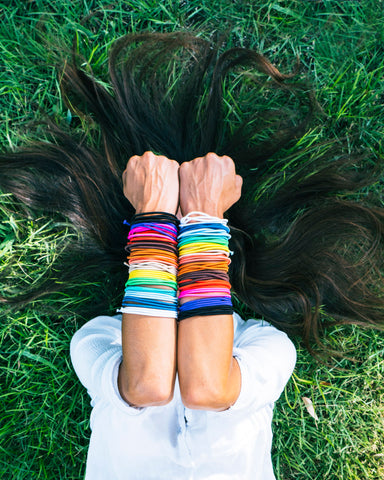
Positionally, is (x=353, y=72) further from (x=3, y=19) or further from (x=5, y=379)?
(x=5, y=379)

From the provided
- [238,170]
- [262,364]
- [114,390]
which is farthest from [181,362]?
[238,170]

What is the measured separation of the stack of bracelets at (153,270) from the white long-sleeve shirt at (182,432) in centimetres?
32

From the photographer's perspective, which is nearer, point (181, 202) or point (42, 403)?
point (181, 202)

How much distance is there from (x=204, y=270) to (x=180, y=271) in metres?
0.11

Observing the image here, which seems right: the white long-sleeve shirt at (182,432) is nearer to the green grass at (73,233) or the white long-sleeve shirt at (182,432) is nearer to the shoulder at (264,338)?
the shoulder at (264,338)

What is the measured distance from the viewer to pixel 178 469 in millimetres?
1720

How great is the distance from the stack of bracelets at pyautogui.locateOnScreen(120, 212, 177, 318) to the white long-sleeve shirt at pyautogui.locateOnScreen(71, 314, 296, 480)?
0.32m

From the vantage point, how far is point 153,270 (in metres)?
1.55

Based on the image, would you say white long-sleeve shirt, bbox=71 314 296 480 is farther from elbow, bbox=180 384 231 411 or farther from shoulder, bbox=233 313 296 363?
elbow, bbox=180 384 231 411

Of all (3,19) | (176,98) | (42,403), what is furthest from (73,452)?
(3,19)

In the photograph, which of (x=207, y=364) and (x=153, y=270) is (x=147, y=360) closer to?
(x=207, y=364)

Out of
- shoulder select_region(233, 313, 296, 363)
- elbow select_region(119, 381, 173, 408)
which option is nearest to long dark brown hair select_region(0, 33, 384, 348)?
shoulder select_region(233, 313, 296, 363)

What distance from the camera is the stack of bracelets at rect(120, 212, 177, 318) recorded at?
1540 mm

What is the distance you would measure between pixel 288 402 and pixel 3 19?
2827mm
